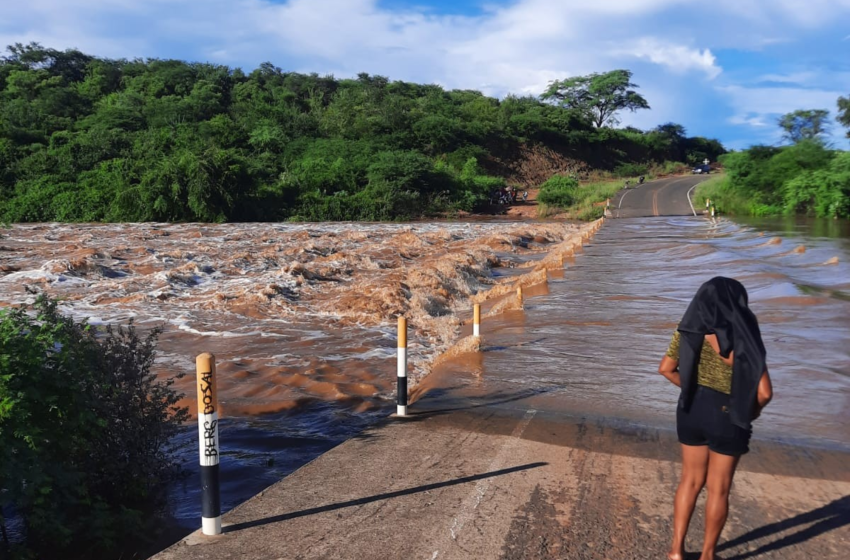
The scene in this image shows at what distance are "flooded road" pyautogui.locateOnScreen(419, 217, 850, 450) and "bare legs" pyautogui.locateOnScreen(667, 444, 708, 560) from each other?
319cm

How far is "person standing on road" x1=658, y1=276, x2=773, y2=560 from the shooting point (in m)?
3.61

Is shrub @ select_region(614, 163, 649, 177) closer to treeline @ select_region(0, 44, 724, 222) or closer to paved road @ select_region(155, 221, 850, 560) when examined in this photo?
treeline @ select_region(0, 44, 724, 222)

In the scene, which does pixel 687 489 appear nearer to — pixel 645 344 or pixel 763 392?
pixel 763 392

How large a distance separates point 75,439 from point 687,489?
4.18 meters

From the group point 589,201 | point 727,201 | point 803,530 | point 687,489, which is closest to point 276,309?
point 803,530

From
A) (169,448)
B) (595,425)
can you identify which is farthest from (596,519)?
(169,448)

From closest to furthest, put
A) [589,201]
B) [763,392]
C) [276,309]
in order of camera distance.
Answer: [763,392], [276,309], [589,201]

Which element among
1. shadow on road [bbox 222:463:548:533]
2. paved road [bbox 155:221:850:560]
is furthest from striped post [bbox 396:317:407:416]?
shadow on road [bbox 222:463:548:533]

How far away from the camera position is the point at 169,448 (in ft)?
23.8

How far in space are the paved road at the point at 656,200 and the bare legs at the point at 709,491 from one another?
46624 millimetres

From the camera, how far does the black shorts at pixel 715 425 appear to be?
12.1 ft

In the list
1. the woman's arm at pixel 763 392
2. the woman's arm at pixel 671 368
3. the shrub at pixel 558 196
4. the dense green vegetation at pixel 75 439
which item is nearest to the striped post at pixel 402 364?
the dense green vegetation at pixel 75 439

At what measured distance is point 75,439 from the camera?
16.9ft

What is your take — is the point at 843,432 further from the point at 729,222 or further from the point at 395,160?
the point at 395,160
